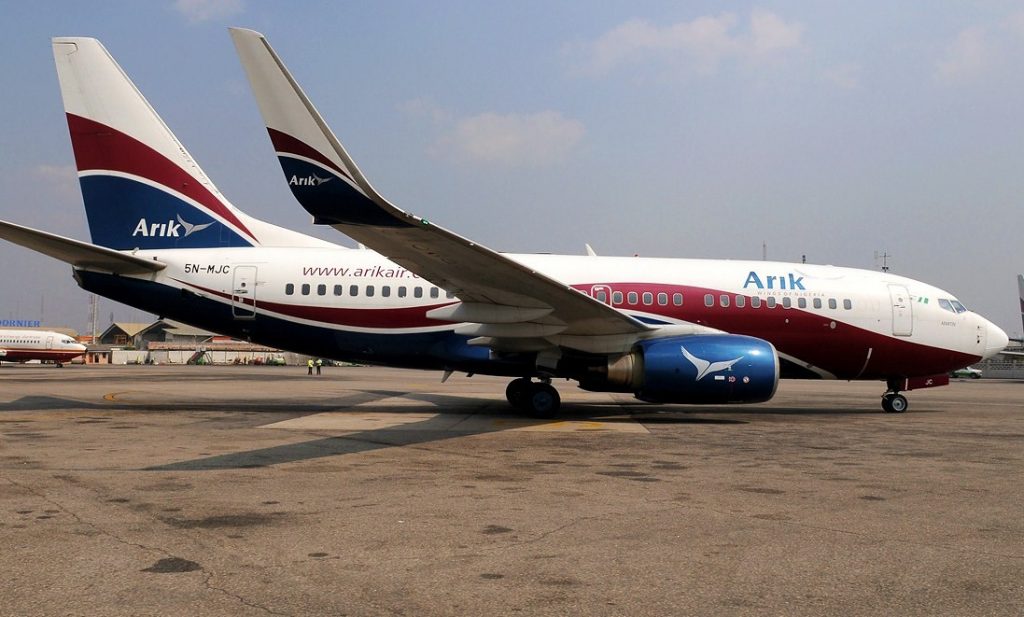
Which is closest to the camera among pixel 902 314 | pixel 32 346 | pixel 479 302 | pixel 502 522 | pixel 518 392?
pixel 502 522

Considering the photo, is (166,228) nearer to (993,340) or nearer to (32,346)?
(993,340)

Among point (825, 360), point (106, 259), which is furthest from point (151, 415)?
point (825, 360)

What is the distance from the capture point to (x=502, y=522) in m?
5.76

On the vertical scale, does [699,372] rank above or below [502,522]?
above

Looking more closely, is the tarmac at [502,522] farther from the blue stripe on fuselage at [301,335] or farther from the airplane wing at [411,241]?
the blue stripe on fuselage at [301,335]

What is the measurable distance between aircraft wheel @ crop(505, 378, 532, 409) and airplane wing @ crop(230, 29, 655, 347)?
175 cm

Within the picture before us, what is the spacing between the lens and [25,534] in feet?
17.0

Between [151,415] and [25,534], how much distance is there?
9.91 m

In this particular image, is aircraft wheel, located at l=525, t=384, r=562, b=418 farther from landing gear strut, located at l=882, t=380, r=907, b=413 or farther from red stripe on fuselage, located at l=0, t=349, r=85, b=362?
red stripe on fuselage, located at l=0, t=349, r=85, b=362

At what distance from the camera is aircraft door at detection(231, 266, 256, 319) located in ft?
51.2

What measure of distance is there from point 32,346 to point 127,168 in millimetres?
64637

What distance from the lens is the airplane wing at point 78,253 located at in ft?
42.4

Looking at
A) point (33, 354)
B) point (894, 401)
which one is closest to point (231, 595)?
point (894, 401)

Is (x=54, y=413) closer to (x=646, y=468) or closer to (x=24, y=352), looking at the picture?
(x=646, y=468)
